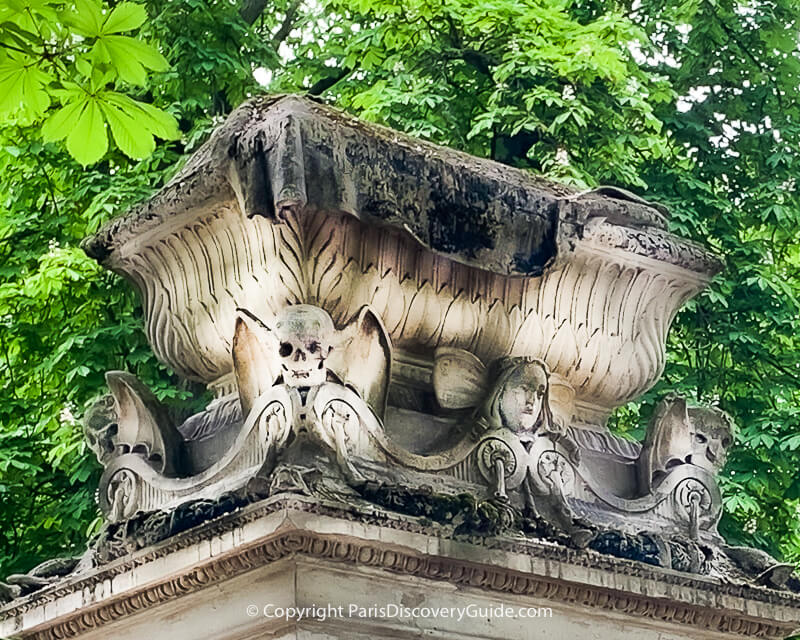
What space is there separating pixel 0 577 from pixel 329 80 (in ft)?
18.1

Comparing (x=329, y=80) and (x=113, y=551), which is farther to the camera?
(x=329, y=80)

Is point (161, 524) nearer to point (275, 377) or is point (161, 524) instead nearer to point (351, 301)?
point (275, 377)

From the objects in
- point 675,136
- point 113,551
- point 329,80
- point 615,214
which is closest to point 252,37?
point 329,80

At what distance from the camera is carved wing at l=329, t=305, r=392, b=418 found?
4.62 m

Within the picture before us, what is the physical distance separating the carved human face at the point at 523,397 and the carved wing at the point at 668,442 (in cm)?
52

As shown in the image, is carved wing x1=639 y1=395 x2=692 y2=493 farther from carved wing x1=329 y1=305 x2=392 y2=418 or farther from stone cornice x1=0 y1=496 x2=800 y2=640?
carved wing x1=329 y1=305 x2=392 y2=418

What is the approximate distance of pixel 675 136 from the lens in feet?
40.7

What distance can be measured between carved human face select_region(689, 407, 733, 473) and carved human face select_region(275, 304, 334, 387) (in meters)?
1.51

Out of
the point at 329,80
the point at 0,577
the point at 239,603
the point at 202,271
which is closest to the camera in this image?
the point at 239,603

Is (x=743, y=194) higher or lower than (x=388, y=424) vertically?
higher

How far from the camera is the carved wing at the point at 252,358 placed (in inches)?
182

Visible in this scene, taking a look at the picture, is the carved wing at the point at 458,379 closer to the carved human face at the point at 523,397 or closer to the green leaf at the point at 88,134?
the carved human face at the point at 523,397

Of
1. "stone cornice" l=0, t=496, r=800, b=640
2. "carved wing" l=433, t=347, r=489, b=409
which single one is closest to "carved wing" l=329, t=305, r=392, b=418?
"carved wing" l=433, t=347, r=489, b=409
